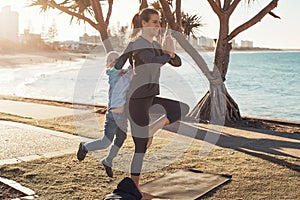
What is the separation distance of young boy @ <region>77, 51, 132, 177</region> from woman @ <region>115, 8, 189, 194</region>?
0.27m

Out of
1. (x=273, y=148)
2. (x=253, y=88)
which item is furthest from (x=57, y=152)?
(x=253, y=88)

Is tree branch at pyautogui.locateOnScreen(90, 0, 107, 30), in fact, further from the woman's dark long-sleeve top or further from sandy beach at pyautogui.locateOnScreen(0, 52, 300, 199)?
the woman's dark long-sleeve top

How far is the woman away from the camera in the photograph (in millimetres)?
3830

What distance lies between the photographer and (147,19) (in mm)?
3832

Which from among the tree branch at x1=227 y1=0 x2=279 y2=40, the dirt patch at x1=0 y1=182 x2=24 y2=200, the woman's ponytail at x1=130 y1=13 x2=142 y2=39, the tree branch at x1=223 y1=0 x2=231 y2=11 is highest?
the tree branch at x1=223 y1=0 x2=231 y2=11

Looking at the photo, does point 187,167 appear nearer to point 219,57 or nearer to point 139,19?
point 139,19

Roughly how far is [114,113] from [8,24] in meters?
114

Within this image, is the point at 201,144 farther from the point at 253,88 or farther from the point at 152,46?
the point at 253,88

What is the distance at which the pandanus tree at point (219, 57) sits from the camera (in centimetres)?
882

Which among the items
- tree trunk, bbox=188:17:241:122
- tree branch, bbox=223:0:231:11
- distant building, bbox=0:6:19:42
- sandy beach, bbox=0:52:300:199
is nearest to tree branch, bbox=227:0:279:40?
tree trunk, bbox=188:17:241:122

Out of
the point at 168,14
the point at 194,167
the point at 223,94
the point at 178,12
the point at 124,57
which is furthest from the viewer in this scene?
the point at 178,12

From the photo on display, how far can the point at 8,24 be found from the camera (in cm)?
11119

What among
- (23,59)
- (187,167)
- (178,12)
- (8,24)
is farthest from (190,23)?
(8,24)

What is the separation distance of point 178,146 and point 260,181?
1926mm
